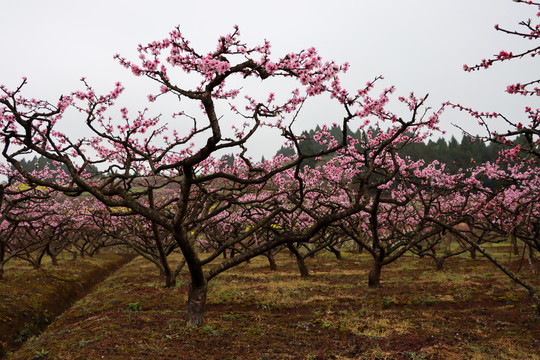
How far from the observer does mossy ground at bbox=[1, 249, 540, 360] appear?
7.68 m

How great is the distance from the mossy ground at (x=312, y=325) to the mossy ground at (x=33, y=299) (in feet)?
5.34

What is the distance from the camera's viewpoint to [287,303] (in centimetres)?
1377

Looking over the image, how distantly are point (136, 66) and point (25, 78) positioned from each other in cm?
442

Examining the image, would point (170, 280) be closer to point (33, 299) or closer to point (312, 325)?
point (33, 299)

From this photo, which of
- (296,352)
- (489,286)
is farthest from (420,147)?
(296,352)

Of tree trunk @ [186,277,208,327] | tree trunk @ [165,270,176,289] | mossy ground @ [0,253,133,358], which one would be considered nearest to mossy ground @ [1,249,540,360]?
tree trunk @ [186,277,208,327]

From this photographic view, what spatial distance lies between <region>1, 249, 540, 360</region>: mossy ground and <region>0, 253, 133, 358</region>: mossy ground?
5.34 feet

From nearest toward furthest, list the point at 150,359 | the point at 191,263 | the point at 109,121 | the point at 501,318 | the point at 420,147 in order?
the point at 150,359 < the point at 191,263 < the point at 501,318 < the point at 109,121 < the point at 420,147

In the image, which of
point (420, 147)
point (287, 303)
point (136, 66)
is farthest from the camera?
point (420, 147)

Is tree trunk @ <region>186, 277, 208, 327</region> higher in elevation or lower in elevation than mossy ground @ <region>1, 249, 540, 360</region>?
higher

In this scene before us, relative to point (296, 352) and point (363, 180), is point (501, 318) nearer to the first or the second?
point (363, 180)

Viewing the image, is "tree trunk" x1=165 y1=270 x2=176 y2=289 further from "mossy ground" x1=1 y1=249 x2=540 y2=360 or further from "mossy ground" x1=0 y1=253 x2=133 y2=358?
"mossy ground" x1=0 y1=253 x2=133 y2=358

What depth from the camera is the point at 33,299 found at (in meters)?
15.6

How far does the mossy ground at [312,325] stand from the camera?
25.2ft
